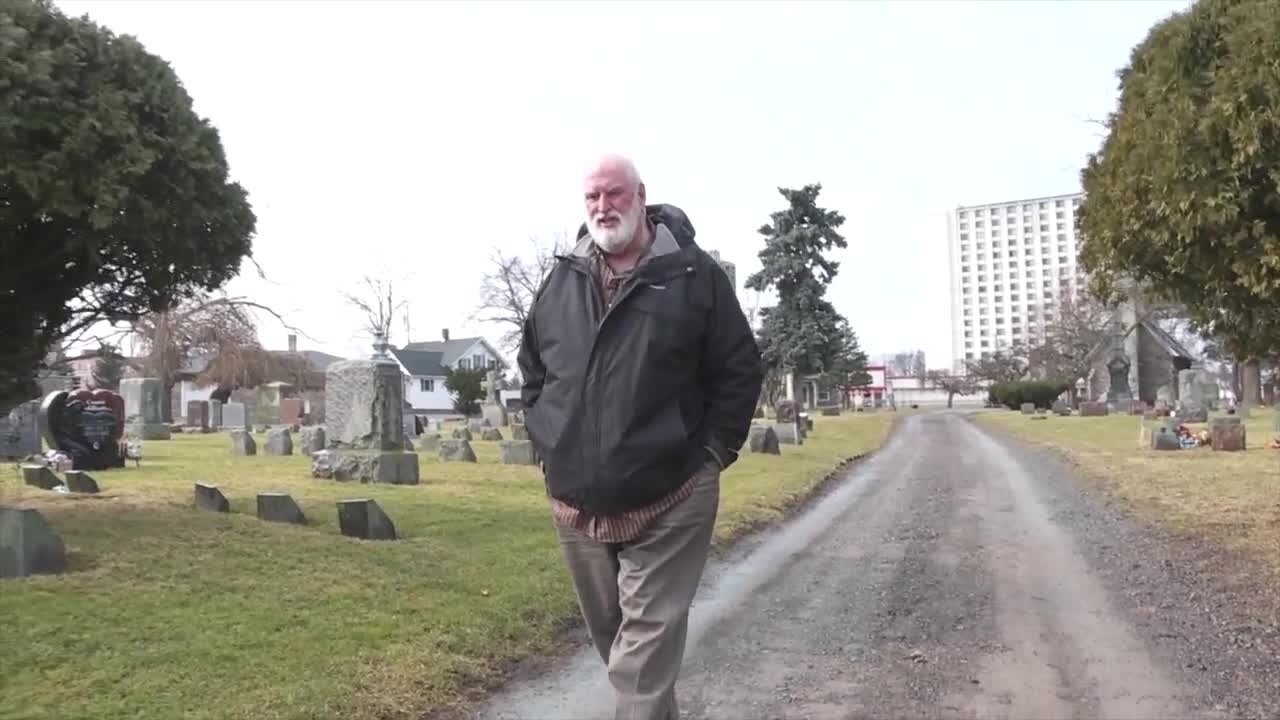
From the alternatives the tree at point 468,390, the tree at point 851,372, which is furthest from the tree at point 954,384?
the tree at point 468,390

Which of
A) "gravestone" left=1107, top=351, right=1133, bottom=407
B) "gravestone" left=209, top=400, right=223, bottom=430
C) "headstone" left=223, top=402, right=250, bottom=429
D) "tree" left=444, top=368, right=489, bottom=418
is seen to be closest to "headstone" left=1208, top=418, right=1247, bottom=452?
"gravestone" left=1107, top=351, right=1133, bottom=407

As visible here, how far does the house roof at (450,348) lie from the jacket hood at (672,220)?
8906 cm

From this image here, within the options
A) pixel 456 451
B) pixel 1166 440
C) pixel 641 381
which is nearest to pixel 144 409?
pixel 456 451

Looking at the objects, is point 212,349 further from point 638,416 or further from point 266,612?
point 638,416

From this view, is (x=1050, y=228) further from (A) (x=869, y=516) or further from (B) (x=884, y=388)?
(A) (x=869, y=516)

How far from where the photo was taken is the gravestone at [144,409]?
91.3 feet

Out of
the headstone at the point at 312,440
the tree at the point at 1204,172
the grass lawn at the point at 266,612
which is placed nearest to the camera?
the grass lawn at the point at 266,612

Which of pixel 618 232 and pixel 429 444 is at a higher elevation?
pixel 618 232

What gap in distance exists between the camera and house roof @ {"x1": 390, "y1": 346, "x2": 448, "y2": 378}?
89.7 meters

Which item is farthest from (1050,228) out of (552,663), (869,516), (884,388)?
(552,663)

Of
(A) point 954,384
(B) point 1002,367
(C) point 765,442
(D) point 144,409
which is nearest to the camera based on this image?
(C) point 765,442

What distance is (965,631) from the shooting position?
621 centimetres

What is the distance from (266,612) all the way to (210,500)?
4173 millimetres

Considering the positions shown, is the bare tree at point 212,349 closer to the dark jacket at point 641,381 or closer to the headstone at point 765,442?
the headstone at point 765,442
